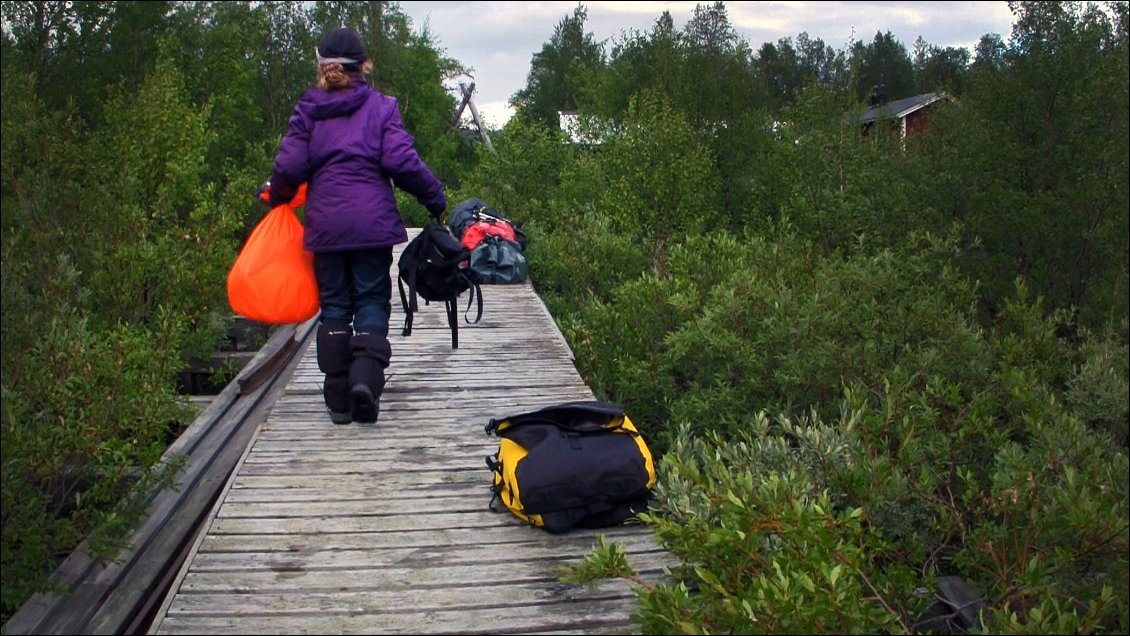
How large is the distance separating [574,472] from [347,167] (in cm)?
217

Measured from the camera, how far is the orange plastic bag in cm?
532

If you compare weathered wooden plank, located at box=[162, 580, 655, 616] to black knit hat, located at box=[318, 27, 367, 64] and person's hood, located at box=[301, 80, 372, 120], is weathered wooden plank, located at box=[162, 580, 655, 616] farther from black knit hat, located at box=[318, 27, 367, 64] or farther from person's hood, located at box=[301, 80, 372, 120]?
black knit hat, located at box=[318, 27, 367, 64]

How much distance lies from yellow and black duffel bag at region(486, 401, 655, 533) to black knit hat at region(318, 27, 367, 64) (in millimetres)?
2142

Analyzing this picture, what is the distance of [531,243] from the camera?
1309 centimetres

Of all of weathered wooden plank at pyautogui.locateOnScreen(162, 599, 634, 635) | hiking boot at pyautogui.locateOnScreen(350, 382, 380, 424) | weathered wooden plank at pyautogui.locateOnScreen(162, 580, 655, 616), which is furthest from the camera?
hiking boot at pyautogui.locateOnScreen(350, 382, 380, 424)

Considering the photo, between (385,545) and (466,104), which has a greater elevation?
(466,104)

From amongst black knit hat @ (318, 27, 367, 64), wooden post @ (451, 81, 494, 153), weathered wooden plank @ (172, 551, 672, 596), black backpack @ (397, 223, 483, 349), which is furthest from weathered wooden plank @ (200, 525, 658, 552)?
wooden post @ (451, 81, 494, 153)

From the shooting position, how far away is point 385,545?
3986 mm

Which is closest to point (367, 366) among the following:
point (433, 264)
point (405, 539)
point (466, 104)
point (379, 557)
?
point (433, 264)

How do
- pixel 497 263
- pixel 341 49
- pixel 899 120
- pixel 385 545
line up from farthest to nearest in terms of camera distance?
pixel 899 120 < pixel 497 263 < pixel 341 49 < pixel 385 545

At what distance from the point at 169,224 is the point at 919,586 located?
26.6 feet

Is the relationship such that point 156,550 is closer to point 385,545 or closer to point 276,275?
point 276,275

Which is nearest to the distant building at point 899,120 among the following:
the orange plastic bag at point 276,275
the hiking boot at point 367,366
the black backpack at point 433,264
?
the black backpack at point 433,264

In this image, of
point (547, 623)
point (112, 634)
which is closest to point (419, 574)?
point (547, 623)
